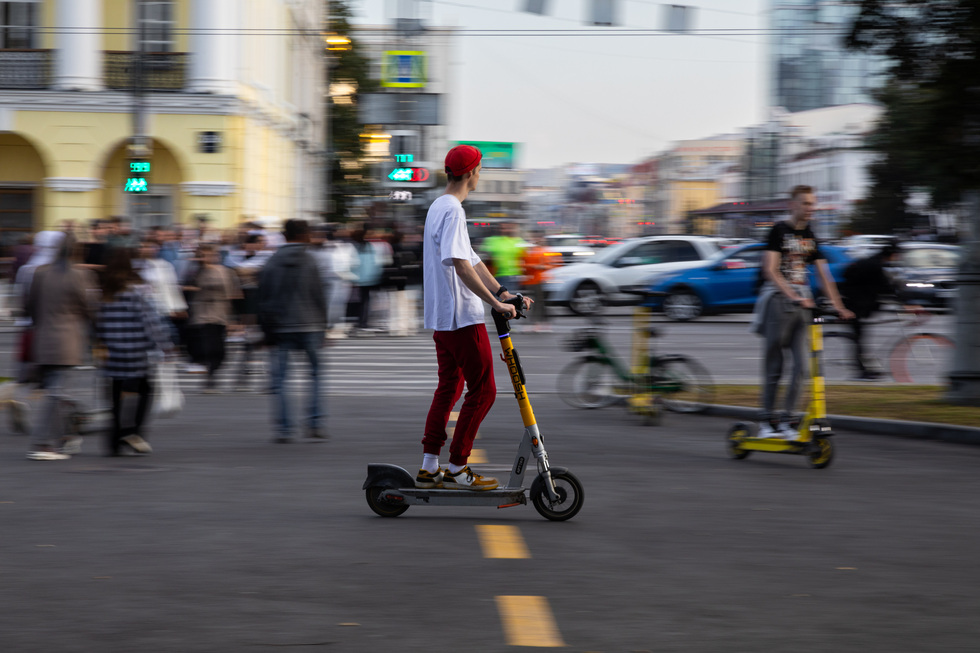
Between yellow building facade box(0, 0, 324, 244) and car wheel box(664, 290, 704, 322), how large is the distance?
12756 millimetres

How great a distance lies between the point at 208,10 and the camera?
32688 millimetres

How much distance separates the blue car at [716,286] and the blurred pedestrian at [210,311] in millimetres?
13402

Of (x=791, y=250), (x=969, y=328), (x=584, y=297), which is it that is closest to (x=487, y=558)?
(x=791, y=250)

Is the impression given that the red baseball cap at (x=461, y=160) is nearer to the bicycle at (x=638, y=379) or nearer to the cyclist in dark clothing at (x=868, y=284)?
the bicycle at (x=638, y=379)

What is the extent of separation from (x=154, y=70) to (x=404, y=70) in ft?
28.9

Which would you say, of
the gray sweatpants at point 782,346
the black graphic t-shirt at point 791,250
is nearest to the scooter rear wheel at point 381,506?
the gray sweatpants at point 782,346

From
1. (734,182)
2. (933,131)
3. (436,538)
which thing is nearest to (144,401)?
(436,538)

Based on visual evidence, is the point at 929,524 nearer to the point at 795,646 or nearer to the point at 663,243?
the point at 795,646

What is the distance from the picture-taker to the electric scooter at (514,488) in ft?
22.0

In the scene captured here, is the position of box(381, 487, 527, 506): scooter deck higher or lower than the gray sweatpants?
lower

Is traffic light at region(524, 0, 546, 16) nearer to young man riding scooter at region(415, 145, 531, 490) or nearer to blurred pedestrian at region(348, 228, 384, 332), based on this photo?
blurred pedestrian at region(348, 228, 384, 332)

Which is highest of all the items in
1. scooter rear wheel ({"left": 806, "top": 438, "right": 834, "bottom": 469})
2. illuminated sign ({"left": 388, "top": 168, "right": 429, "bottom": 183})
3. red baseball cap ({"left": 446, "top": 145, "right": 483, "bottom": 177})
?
illuminated sign ({"left": 388, "top": 168, "right": 429, "bottom": 183})

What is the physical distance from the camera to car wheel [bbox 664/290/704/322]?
26.3 meters

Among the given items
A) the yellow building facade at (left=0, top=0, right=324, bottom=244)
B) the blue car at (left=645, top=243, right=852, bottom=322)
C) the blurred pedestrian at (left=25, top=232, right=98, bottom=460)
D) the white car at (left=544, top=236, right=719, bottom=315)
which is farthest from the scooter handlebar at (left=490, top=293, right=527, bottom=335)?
the yellow building facade at (left=0, top=0, right=324, bottom=244)
